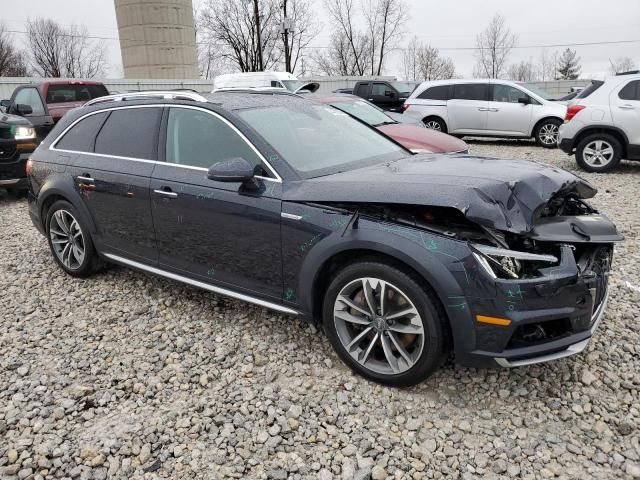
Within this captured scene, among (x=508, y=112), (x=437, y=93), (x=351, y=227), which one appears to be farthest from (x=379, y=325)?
(x=437, y=93)

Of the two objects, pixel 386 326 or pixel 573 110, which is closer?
pixel 386 326

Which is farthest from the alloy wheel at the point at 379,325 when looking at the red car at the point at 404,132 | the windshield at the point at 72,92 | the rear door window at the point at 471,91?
the rear door window at the point at 471,91

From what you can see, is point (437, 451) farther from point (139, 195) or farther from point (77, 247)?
point (77, 247)

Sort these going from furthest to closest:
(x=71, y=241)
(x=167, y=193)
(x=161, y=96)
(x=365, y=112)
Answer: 1. (x=365, y=112)
2. (x=71, y=241)
3. (x=161, y=96)
4. (x=167, y=193)

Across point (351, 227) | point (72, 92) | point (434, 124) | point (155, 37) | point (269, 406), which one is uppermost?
point (155, 37)

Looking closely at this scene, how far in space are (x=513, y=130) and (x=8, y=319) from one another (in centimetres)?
1206

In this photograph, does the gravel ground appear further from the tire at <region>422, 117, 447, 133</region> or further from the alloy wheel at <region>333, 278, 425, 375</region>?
the tire at <region>422, 117, 447, 133</region>

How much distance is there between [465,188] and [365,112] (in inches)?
261

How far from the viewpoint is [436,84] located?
1387 cm

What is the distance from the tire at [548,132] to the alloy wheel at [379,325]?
37.5 ft

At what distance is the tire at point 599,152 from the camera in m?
8.97

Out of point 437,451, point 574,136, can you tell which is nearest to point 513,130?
point 574,136

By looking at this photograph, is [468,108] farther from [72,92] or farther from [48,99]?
[48,99]

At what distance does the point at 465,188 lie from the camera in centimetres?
266
